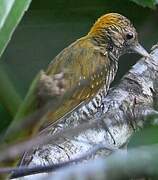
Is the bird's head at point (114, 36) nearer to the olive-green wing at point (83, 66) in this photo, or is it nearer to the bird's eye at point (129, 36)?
the bird's eye at point (129, 36)

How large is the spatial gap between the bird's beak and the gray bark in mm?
34

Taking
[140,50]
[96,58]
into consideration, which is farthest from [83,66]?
[140,50]

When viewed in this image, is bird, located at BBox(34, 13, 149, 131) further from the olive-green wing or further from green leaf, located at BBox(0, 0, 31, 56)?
green leaf, located at BBox(0, 0, 31, 56)

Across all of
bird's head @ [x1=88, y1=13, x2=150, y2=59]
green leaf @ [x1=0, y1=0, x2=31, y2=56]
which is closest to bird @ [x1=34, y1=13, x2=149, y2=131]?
bird's head @ [x1=88, y1=13, x2=150, y2=59]

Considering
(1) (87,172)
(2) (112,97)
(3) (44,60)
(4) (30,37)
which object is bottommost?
(2) (112,97)

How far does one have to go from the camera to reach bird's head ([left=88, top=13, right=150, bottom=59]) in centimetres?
318

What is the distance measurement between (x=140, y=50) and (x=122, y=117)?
144 cm

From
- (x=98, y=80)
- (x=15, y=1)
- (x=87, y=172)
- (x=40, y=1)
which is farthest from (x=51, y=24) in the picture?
(x=87, y=172)

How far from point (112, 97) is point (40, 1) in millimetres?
523

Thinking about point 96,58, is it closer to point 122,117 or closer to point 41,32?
point 41,32

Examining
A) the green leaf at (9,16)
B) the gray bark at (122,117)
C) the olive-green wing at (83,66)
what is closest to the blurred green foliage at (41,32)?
the olive-green wing at (83,66)

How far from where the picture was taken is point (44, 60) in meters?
2.79

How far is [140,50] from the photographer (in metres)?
3.18

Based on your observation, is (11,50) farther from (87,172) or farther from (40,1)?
(87,172)
